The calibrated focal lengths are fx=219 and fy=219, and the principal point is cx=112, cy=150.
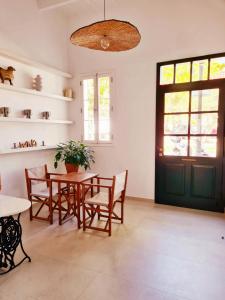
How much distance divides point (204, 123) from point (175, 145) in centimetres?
61

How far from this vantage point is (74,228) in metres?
3.14

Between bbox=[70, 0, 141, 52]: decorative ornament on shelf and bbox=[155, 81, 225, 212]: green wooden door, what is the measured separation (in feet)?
5.34

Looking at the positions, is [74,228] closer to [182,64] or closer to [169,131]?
[169,131]

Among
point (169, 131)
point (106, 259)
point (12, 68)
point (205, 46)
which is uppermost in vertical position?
point (205, 46)

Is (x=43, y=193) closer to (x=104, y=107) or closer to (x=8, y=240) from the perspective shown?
(x=8, y=240)

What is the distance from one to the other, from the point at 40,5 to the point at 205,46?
2.99 meters

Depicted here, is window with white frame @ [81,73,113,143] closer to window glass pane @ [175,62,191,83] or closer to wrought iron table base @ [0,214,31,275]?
window glass pane @ [175,62,191,83]

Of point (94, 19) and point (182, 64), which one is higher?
point (94, 19)

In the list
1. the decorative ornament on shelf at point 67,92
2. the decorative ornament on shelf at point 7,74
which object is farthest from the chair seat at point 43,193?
the decorative ornament on shelf at point 67,92

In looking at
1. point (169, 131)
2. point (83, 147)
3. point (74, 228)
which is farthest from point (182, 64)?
point (74, 228)

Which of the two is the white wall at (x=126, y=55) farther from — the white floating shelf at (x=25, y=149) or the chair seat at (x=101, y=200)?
the chair seat at (x=101, y=200)

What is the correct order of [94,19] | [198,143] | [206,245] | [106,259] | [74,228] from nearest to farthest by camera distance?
[106,259], [206,245], [74,228], [198,143], [94,19]

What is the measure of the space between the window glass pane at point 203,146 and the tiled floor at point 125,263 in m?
1.10

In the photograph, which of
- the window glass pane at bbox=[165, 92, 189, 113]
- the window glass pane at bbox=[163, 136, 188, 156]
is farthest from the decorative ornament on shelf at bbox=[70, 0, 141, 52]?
the window glass pane at bbox=[163, 136, 188, 156]
